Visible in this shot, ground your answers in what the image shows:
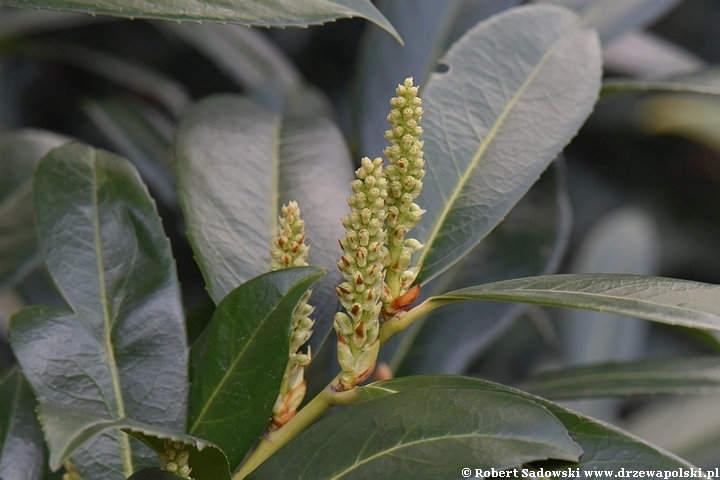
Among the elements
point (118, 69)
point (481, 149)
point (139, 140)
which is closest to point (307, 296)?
point (481, 149)

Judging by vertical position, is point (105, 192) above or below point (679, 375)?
above

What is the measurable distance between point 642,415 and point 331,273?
1022 millimetres

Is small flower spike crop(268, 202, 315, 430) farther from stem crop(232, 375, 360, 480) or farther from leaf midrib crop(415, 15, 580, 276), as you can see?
leaf midrib crop(415, 15, 580, 276)

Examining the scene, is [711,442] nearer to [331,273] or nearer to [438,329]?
[438,329]

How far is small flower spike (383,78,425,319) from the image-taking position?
47cm

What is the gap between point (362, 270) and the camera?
18.0 inches

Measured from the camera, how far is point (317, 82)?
1554 mm

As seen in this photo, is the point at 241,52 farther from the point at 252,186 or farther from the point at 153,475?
the point at 153,475

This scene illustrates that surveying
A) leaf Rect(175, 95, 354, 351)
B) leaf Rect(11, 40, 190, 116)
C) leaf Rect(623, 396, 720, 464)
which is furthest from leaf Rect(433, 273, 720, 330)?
leaf Rect(11, 40, 190, 116)

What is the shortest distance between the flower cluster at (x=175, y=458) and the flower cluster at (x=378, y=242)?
0.40 ft

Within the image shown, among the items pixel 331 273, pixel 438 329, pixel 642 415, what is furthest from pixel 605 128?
Answer: pixel 331 273

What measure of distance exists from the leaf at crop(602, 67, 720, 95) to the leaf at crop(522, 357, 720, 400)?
1.07 feet

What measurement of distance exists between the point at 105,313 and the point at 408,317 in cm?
27

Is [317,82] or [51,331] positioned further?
[317,82]
